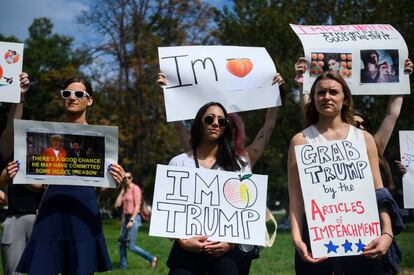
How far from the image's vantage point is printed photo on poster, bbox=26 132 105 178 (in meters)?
3.91

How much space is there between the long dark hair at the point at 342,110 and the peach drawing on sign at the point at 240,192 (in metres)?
0.56

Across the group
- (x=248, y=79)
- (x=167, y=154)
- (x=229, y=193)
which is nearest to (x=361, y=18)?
(x=167, y=154)

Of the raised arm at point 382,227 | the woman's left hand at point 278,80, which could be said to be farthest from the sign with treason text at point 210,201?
the woman's left hand at point 278,80

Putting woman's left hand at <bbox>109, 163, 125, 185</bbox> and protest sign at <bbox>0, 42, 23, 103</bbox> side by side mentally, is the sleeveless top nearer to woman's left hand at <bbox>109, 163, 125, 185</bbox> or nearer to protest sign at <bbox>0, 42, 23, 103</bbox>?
woman's left hand at <bbox>109, 163, 125, 185</bbox>

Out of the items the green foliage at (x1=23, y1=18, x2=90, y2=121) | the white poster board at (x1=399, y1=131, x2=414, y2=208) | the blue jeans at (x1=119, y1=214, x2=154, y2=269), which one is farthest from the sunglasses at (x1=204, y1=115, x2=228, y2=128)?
the green foliage at (x1=23, y1=18, x2=90, y2=121)

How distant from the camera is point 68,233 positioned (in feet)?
12.7

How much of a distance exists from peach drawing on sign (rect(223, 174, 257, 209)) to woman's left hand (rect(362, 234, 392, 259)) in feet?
2.89

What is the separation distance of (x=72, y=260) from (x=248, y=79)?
2.16m

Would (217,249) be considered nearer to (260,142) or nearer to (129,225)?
(260,142)

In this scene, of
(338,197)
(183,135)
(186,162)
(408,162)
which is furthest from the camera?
(408,162)

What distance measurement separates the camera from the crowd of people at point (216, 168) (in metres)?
3.40

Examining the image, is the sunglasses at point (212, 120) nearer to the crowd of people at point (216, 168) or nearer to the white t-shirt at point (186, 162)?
the crowd of people at point (216, 168)

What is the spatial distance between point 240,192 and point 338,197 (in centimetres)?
74

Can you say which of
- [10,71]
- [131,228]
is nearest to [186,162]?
[10,71]
